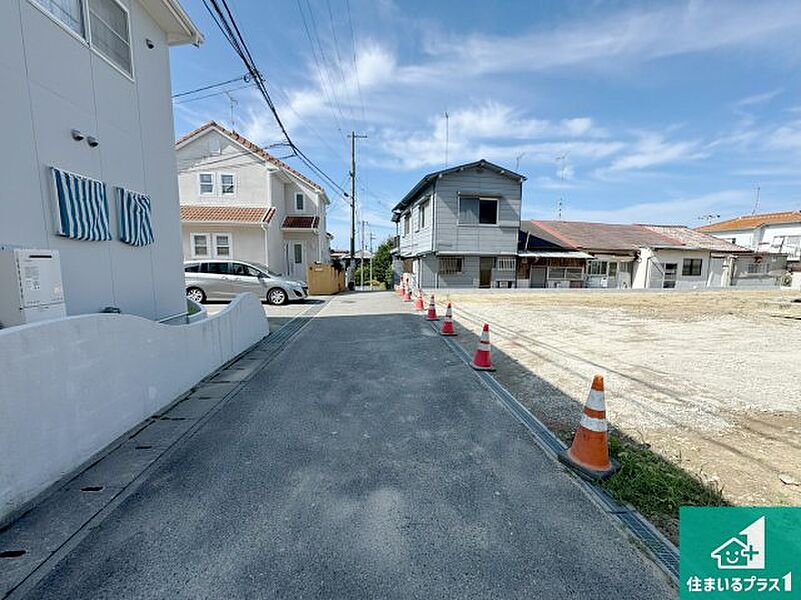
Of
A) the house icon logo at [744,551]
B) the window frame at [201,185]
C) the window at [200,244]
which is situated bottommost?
the house icon logo at [744,551]

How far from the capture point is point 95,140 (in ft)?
15.4

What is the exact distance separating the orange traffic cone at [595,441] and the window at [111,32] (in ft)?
24.6

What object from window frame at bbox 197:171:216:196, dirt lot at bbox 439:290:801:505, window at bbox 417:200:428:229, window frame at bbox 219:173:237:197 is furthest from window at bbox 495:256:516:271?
window frame at bbox 197:171:216:196

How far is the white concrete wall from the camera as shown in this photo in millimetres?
2238

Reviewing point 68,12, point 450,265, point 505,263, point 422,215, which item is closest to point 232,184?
point 422,215

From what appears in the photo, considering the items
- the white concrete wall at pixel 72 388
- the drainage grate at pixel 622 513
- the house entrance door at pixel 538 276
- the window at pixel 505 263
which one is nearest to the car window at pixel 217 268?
the white concrete wall at pixel 72 388

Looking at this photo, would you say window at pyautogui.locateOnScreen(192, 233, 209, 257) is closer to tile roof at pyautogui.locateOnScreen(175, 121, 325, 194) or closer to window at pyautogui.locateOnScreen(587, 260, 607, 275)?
tile roof at pyautogui.locateOnScreen(175, 121, 325, 194)

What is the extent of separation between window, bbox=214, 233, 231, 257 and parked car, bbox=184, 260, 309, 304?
13.4ft

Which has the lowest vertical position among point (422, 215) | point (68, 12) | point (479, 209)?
point (422, 215)

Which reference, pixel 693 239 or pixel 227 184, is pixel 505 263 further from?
pixel 693 239

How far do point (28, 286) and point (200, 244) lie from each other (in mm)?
14396

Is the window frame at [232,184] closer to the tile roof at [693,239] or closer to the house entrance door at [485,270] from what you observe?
the house entrance door at [485,270]

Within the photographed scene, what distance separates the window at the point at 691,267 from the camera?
24.2 meters

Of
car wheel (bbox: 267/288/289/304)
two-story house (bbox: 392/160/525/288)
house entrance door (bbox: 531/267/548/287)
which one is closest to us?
car wheel (bbox: 267/288/289/304)
